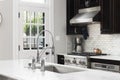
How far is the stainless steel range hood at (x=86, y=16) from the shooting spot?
531 cm

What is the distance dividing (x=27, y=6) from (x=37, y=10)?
0.97 feet

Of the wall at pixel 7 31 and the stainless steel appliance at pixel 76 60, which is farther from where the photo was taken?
the wall at pixel 7 31

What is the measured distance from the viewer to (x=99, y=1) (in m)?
5.34

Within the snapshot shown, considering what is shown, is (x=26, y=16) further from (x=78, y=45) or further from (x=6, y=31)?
(x=78, y=45)

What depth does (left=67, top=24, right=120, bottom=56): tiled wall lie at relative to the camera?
530cm

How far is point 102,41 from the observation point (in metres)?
5.62

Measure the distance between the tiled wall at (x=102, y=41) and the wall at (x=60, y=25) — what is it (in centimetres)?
65

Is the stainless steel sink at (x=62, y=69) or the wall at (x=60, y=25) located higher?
the wall at (x=60, y=25)

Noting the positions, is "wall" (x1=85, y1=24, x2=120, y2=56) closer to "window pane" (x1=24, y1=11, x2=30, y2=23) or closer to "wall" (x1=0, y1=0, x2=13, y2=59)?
"window pane" (x1=24, y1=11, x2=30, y2=23)

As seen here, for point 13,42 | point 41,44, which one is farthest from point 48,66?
point 41,44

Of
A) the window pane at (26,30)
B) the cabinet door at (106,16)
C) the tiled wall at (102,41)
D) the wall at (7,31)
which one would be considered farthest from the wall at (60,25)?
the cabinet door at (106,16)

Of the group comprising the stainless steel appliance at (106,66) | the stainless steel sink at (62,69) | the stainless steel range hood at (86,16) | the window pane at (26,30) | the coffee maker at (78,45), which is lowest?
the stainless steel appliance at (106,66)

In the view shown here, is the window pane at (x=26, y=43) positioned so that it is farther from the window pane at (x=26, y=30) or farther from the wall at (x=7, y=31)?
the wall at (x=7, y=31)

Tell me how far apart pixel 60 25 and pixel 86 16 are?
1026 millimetres
